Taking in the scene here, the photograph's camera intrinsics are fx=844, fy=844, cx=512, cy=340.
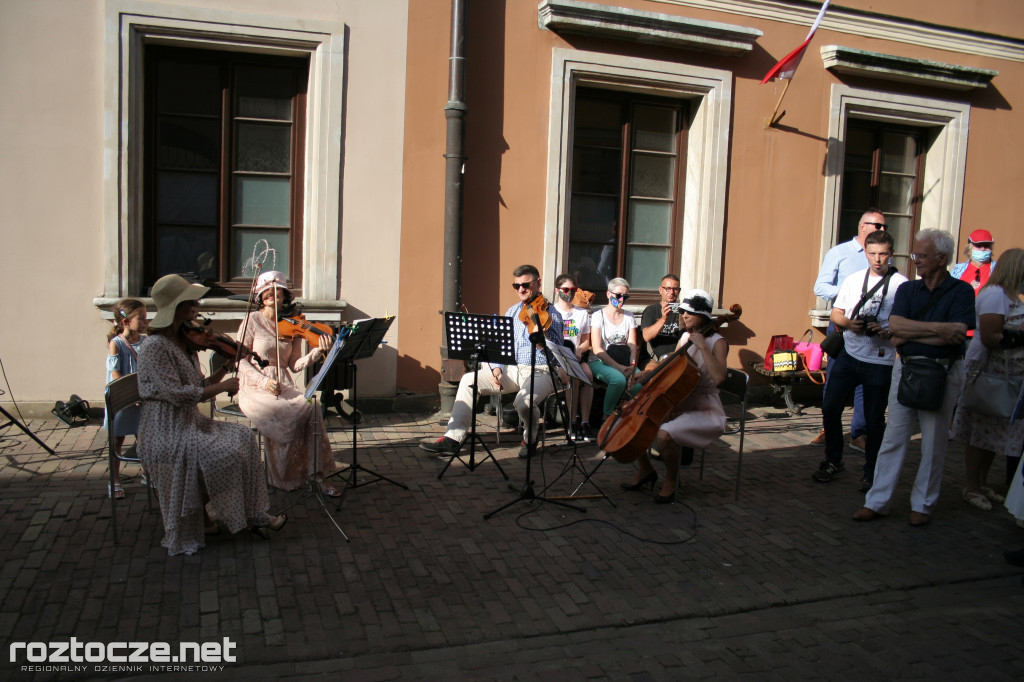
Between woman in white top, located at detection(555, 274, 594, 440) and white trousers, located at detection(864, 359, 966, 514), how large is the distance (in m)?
2.56

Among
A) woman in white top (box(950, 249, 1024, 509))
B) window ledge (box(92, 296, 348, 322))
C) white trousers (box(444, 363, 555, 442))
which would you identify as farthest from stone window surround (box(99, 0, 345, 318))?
woman in white top (box(950, 249, 1024, 509))

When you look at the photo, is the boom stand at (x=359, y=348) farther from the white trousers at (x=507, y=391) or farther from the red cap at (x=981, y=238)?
the red cap at (x=981, y=238)

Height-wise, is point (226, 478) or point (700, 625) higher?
point (226, 478)

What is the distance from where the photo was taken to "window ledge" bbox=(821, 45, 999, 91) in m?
9.45

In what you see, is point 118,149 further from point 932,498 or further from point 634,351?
point 932,498

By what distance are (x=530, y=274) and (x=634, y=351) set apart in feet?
5.03

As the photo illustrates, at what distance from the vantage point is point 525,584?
462 centimetres

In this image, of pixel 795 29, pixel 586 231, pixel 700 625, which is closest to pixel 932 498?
pixel 700 625

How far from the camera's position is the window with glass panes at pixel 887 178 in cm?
1020

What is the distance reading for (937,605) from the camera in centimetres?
465

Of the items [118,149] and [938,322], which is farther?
[118,149]

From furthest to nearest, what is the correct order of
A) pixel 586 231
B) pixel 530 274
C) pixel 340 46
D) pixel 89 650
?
1. pixel 586 231
2. pixel 340 46
3. pixel 530 274
4. pixel 89 650

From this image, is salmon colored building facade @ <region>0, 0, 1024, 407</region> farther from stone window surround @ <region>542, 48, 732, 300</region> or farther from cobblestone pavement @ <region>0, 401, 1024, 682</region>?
cobblestone pavement @ <region>0, 401, 1024, 682</region>

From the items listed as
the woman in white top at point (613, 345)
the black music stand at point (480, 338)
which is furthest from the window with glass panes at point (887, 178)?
the black music stand at point (480, 338)
